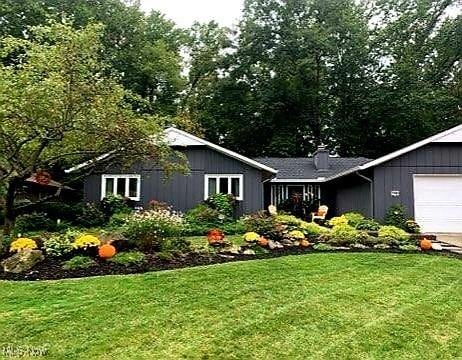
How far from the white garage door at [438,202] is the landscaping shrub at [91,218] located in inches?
391

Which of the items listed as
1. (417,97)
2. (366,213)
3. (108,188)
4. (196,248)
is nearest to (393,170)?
(366,213)

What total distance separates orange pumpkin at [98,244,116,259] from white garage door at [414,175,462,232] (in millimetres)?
10321

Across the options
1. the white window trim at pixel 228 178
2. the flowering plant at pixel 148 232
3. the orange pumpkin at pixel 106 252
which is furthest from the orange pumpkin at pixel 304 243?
the white window trim at pixel 228 178

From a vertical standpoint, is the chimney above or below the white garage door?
above

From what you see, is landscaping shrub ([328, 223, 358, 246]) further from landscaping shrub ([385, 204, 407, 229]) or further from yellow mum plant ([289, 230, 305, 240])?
landscaping shrub ([385, 204, 407, 229])

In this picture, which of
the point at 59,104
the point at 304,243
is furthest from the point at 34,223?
the point at 304,243

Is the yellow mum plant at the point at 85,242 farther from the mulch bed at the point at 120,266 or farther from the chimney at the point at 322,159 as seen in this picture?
the chimney at the point at 322,159

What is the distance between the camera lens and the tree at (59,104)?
8.30 m

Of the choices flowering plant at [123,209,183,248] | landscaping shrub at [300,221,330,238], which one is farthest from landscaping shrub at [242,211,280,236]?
flowering plant at [123,209,183,248]

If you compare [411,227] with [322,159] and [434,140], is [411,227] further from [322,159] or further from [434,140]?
[322,159]

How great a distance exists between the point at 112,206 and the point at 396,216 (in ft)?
29.8

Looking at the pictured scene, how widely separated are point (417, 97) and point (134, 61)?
16794mm

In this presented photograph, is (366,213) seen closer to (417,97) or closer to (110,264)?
(110,264)

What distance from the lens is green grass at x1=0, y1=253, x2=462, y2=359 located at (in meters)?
4.48
